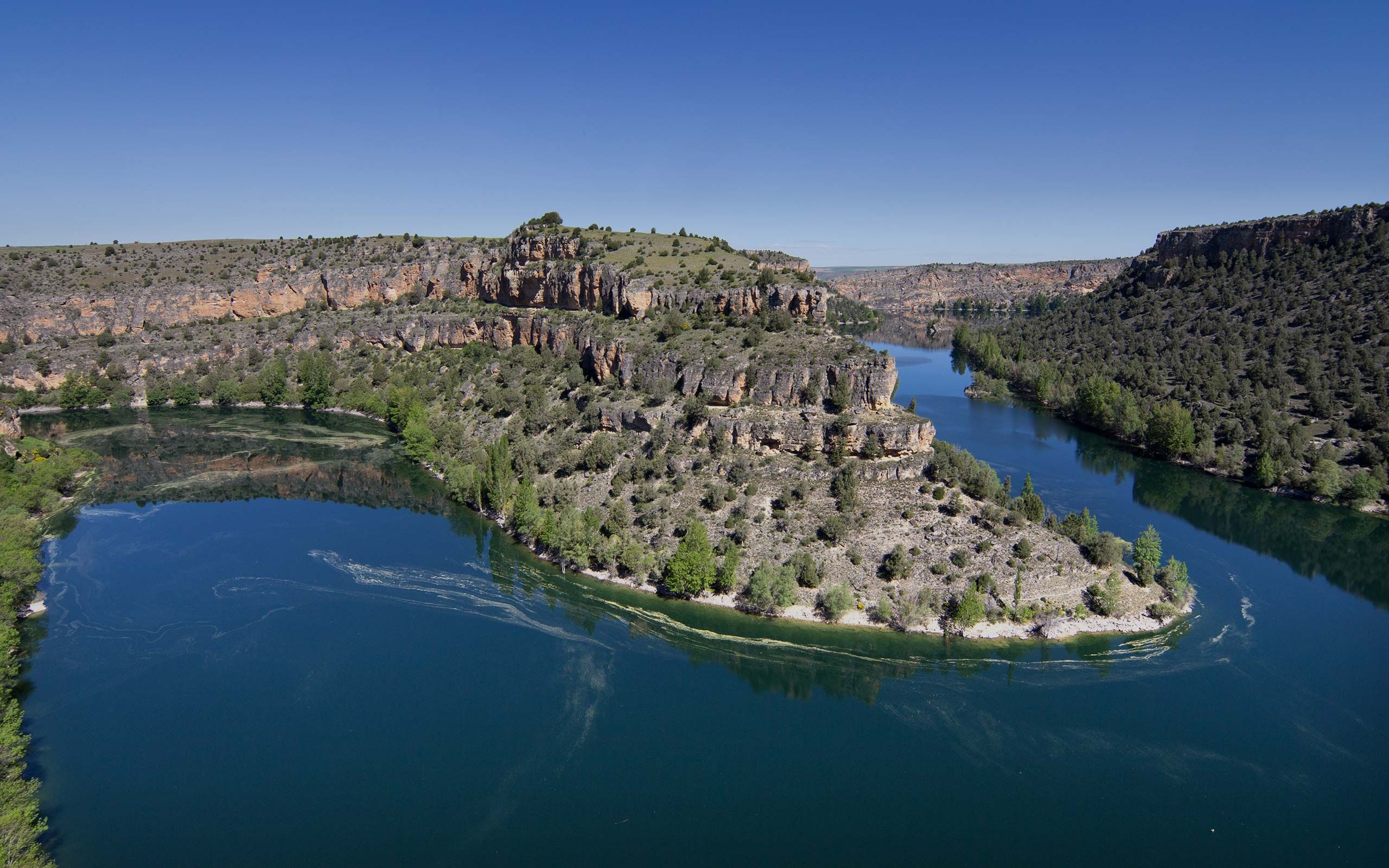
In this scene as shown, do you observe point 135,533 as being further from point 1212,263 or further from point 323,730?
point 1212,263

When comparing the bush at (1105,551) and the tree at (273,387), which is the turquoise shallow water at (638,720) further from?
the tree at (273,387)

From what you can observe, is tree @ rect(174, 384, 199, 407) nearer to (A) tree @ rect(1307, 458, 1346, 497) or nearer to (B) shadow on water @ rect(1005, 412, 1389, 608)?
(B) shadow on water @ rect(1005, 412, 1389, 608)

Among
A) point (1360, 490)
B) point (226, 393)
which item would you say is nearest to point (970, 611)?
point (1360, 490)

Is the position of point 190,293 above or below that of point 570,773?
above

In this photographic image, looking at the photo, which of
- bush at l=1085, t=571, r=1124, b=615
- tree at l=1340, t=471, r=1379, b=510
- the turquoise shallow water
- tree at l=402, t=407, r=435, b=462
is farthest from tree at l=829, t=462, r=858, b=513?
tree at l=1340, t=471, r=1379, b=510

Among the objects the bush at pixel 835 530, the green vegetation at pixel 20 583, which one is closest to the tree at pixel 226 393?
the green vegetation at pixel 20 583

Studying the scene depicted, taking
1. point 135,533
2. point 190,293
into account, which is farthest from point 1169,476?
point 190,293

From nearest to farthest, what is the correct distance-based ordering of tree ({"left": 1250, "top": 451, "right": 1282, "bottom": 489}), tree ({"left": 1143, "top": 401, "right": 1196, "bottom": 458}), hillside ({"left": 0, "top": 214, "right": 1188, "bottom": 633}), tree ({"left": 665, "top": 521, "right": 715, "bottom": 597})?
tree ({"left": 665, "top": 521, "right": 715, "bottom": 597}) < hillside ({"left": 0, "top": 214, "right": 1188, "bottom": 633}) < tree ({"left": 1250, "top": 451, "right": 1282, "bottom": 489}) < tree ({"left": 1143, "top": 401, "right": 1196, "bottom": 458})
